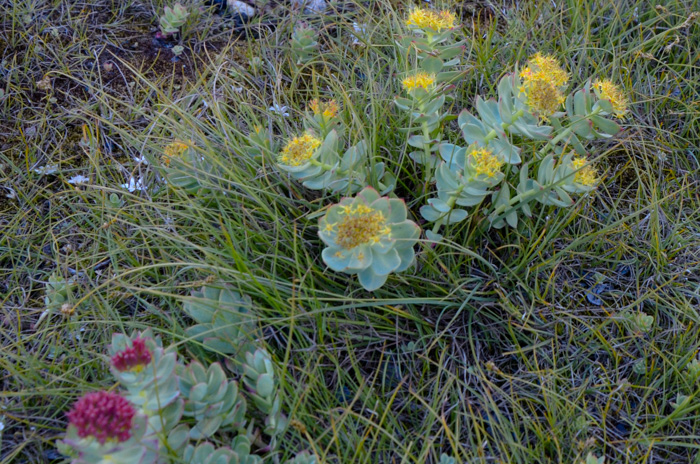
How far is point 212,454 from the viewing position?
1.53 meters

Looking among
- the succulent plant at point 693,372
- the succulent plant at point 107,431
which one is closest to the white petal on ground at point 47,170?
the succulent plant at point 107,431

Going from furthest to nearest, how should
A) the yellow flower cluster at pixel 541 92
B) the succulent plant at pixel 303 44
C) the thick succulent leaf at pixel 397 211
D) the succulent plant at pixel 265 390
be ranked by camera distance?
the succulent plant at pixel 303 44, the yellow flower cluster at pixel 541 92, the thick succulent leaf at pixel 397 211, the succulent plant at pixel 265 390

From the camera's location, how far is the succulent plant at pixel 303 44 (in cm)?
274

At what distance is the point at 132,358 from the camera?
56.2 inches

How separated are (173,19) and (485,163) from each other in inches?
79.3

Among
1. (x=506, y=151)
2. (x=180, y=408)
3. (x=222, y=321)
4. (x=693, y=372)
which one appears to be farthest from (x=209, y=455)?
(x=693, y=372)

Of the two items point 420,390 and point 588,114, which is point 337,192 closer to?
point 420,390

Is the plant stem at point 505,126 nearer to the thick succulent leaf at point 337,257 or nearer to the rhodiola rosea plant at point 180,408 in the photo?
the thick succulent leaf at point 337,257

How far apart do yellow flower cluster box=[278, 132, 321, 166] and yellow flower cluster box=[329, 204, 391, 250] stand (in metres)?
0.32

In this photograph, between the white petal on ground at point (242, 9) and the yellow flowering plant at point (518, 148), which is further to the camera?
the white petal on ground at point (242, 9)

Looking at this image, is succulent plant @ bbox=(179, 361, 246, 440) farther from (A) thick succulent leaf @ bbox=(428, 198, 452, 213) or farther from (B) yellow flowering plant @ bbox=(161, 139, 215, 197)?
(A) thick succulent leaf @ bbox=(428, 198, 452, 213)

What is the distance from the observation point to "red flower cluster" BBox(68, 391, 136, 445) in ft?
4.27

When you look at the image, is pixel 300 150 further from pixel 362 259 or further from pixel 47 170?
pixel 47 170

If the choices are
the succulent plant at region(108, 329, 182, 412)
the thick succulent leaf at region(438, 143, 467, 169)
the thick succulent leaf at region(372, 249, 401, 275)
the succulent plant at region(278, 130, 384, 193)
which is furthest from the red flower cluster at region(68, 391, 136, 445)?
the thick succulent leaf at region(438, 143, 467, 169)
